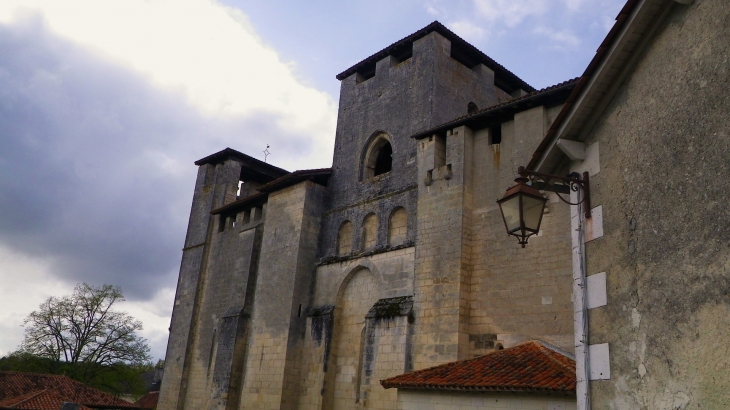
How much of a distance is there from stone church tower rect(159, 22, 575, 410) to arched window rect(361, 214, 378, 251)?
0.16ft

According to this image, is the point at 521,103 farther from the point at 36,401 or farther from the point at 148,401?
the point at 148,401

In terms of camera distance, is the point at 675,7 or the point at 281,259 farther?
the point at 281,259

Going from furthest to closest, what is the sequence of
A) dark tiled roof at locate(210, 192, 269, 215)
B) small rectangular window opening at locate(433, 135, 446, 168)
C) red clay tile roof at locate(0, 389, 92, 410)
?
red clay tile roof at locate(0, 389, 92, 410), dark tiled roof at locate(210, 192, 269, 215), small rectangular window opening at locate(433, 135, 446, 168)

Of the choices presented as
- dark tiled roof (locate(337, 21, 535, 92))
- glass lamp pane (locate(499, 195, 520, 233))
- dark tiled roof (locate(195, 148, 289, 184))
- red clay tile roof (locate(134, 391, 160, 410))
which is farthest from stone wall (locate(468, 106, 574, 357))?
red clay tile roof (locate(134, 391, 160, 410))

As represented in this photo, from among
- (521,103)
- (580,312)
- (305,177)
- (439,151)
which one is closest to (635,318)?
(580,312)

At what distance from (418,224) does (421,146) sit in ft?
6.49

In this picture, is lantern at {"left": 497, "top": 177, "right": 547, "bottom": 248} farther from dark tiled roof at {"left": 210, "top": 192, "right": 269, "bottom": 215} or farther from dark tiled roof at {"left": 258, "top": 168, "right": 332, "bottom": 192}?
dark tiled roof at {"left": 210, "top": 192, "right": 269, "bottom": 215}

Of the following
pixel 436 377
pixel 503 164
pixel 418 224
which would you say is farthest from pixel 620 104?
pixel 418 224

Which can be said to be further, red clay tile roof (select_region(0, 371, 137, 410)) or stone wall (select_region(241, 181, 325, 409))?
red clay tile roof (select_region(0, 371, 137, 410))

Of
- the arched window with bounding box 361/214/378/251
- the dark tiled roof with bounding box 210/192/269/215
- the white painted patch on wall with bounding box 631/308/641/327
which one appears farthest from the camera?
the dark tiled roof with bounding box 210/192/269/215

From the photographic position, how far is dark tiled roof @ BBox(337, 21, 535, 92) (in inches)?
645

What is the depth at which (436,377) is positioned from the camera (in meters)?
9.10

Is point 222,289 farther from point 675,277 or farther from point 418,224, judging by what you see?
point 675,277

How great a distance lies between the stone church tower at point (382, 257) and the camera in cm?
1165
